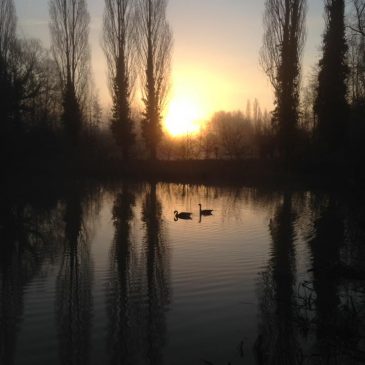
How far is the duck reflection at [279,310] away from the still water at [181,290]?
2 cm

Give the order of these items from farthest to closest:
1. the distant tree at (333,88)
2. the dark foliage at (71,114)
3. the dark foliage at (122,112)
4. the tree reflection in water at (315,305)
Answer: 1. the dark foliage at (71,114)
2. the dark foliage at (122,112)
3. the distant tree at (333,88)
4. the tree reflection in water at (315,305)

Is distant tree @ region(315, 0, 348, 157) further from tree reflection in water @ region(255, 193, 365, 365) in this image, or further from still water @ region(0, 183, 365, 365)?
tree reflection in water @ region(255, 193, 365, 365)

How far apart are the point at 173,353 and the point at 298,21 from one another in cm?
2756

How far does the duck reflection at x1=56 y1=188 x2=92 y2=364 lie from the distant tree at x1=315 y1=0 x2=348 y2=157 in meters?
18.2

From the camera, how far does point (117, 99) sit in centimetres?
3522

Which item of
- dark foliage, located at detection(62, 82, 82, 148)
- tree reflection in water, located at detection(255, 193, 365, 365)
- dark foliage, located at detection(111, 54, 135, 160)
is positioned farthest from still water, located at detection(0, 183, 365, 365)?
dark foliage, located at detection(62, 82, 82, 148)

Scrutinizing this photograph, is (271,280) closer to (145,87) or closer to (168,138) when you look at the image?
(145,87)

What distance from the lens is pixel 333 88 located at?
2738 cm

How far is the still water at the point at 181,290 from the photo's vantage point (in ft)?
18.2

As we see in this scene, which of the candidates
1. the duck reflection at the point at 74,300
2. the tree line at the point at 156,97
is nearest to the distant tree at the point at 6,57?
the tree line at the point at 156,97

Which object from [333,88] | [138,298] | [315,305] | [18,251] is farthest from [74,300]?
[333,88]

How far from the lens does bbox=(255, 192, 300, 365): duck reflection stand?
538 centimetres

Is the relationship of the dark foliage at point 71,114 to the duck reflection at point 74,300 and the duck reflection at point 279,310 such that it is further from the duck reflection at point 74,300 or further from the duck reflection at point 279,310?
the duck reflection at point 279,310

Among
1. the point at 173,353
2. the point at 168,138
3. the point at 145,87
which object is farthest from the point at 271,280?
the point at 168,138
